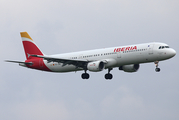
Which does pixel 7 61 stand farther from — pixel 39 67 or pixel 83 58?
pixel 83 58

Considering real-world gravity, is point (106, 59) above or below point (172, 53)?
below

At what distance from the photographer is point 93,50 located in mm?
66188

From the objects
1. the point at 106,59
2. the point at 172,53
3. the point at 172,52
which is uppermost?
the point at 172,52

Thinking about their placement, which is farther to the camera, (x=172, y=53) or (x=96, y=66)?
(x=96, y=66)

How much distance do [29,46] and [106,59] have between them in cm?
1794

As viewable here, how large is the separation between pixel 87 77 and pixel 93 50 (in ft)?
19.5

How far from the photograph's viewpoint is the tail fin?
7381cm

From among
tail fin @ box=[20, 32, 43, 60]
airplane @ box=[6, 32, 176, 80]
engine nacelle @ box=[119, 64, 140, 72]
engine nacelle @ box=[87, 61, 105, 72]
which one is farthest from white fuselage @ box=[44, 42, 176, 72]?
tail fin @ box=[20, 32, 43, 60]

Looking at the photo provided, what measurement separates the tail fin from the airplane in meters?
1.43

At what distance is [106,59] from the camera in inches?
2496

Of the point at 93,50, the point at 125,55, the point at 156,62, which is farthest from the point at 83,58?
the point at 156,62

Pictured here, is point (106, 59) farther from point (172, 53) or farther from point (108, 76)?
point (172, 53)

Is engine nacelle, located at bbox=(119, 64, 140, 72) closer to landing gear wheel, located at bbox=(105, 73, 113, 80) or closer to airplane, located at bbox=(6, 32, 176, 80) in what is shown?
airplane, located at bbox=(6, 32, 176, 80)

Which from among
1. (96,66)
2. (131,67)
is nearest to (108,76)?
(131,67)
